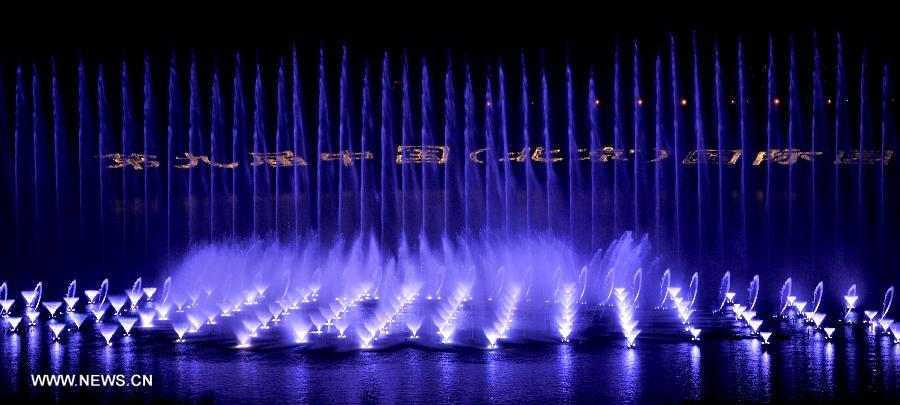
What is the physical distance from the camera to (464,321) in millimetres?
18438

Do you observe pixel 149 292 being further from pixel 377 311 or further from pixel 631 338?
pixel 631 338

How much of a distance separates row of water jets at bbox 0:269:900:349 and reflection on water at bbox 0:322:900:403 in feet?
2.57

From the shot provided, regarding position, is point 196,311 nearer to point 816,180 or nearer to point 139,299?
point 139,299

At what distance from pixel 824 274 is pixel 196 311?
55.2 ft

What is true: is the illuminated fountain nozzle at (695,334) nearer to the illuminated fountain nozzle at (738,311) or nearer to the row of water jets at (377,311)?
the row of water jets at (377,311)

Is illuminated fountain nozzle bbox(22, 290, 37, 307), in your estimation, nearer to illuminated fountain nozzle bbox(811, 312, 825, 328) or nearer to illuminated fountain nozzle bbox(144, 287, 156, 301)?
illuminated fountain nozzle bbox(144, 287, 156, 301)

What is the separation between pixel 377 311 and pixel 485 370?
7.83 m

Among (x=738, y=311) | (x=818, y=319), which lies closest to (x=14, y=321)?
(x=738, y=311)

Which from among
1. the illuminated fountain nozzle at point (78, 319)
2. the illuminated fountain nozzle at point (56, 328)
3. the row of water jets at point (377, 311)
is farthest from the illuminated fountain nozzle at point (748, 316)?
the illuminated fountain nozzle at point (78, 319)

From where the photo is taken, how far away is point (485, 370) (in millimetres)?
12492

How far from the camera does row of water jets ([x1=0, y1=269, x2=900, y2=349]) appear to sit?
16172 mm

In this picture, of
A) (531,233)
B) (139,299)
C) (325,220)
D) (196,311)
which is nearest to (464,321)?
(196,311)

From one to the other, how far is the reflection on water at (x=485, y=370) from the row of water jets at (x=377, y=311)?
0.78 meters

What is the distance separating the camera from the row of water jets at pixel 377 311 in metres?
16.2
